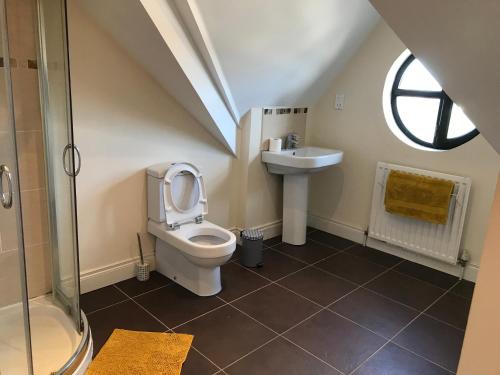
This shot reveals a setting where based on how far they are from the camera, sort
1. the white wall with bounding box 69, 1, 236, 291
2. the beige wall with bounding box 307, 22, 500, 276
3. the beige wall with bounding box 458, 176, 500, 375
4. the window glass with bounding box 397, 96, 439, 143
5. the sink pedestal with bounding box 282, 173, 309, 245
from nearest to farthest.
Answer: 1. the beige wall with bounding box 458, 176, 500, 375
2. the white wall with bounding box 69, 1, 236, 291
3. the beige wall with bounding box 307, 22, 500, 276
4. the window glass with bounding box 397, 96, 439, 143
5. the sink pedestal with bounding box 282, 173, 309, 245

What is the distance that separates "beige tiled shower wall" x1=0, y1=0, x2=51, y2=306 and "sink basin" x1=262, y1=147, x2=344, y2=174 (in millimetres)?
1720

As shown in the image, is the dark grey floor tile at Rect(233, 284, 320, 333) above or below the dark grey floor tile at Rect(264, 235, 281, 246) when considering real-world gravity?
below

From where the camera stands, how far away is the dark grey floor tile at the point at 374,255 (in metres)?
3.38

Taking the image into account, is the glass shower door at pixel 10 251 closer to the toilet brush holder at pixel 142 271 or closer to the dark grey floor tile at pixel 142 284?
the dark grey floor tile at pixel 142 284

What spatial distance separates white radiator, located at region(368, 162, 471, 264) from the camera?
301cm

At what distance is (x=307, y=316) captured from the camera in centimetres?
257

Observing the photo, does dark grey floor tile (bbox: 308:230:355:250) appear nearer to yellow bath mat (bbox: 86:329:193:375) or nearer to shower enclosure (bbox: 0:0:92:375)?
yellow bath mat (bbox: 86:329:193:375)

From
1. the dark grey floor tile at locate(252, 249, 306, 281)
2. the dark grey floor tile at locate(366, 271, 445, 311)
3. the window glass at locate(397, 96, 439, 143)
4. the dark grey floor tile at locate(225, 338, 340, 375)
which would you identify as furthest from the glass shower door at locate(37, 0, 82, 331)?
the window glass at locate(397, 96, 439, 143)

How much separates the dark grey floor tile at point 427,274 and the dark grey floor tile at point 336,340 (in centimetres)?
92

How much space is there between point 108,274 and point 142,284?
230 mm

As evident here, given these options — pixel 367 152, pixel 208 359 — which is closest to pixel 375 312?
pixel 208 359

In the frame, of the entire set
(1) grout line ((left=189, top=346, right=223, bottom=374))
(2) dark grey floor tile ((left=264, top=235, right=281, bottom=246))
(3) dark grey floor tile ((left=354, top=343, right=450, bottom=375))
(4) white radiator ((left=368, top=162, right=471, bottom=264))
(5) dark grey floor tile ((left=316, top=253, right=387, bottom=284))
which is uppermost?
(4) white radiator ((left=368, top=162, right=471, bottom=264))

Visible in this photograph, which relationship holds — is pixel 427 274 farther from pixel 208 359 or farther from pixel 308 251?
pixel 208 359

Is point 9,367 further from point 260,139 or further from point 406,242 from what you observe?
point 406,242
